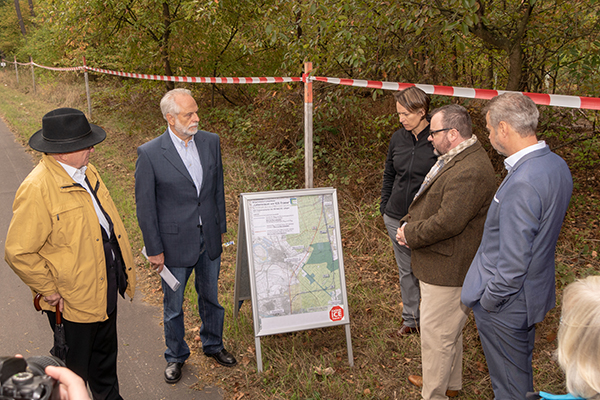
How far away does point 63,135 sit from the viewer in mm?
2875

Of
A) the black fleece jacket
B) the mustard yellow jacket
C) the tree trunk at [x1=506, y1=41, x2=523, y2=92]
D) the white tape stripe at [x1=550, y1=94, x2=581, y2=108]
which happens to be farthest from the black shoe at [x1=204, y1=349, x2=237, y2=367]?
the tree trunk at [x1=506, y1=41, x2=523, y2=92]

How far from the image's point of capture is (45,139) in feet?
9.47

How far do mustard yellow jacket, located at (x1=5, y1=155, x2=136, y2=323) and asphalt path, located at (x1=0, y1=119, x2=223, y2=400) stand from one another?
1.04 metres

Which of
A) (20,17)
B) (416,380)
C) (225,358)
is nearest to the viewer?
(416,380)

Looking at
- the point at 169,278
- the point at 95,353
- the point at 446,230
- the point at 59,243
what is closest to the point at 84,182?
the point at 59,243

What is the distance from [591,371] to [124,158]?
10.4 metres

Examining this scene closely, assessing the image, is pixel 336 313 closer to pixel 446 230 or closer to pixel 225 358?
pixel 225 358

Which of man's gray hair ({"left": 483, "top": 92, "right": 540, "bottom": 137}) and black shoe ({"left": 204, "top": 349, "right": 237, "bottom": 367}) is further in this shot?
black shoe ({"left": 204, "top": 349, "right": 237, "bottom": 367})

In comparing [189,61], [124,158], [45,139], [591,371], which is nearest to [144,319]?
[45,139]

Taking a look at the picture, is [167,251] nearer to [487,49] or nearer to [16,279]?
[16,279]

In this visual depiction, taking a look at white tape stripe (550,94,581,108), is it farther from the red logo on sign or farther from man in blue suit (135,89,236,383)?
man in blue suit (135,89,236,383)

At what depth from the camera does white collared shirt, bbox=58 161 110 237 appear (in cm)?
291

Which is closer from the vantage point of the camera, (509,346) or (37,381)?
(37,381)

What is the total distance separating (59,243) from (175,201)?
0.95 m
